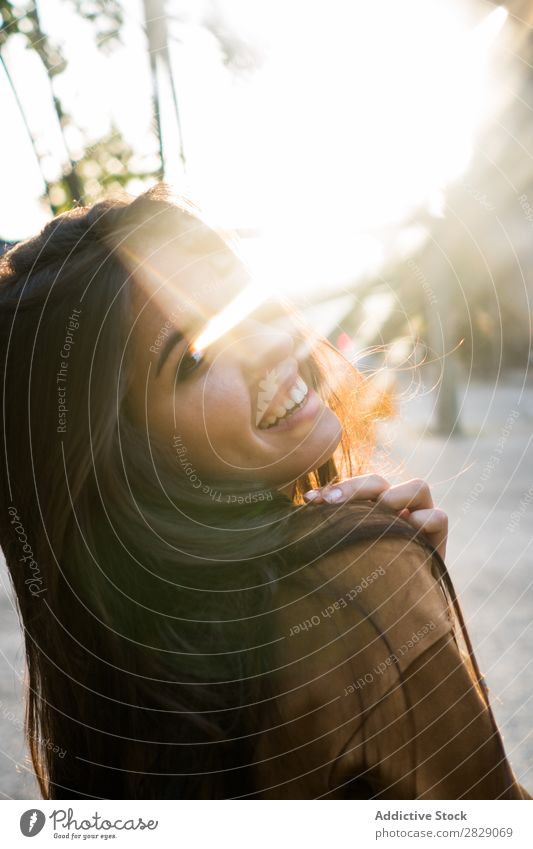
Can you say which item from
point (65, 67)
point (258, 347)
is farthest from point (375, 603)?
point (65, 67)

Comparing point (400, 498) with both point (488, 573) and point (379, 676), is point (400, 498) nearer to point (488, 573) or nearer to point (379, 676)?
point (379, 676)

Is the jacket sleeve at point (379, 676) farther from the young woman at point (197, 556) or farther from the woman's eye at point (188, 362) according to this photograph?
the woman's eye at point (188, 362)

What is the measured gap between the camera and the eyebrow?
0.73m

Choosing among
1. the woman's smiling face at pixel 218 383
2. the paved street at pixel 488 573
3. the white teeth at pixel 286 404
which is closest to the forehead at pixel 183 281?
the woman's smiling face at pixel 218 383

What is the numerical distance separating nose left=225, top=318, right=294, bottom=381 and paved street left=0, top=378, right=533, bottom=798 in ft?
Result: 1.33

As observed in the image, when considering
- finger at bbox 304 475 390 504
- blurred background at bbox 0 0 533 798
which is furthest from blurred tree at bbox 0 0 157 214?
finger at bbox 304 475 390 504

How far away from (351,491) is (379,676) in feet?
0.64

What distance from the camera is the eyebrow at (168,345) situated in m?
0.73

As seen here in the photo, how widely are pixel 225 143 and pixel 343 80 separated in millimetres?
207

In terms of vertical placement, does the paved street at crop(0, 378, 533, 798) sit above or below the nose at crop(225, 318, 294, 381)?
below

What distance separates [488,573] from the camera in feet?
8.17

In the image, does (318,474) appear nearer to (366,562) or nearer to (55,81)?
(366,562)

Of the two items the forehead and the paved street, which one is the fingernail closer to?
the forehead

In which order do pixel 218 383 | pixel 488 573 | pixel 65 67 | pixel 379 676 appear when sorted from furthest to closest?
pixel 488 573, pixel 65 67, pixel 218 383, pixel 379 676
